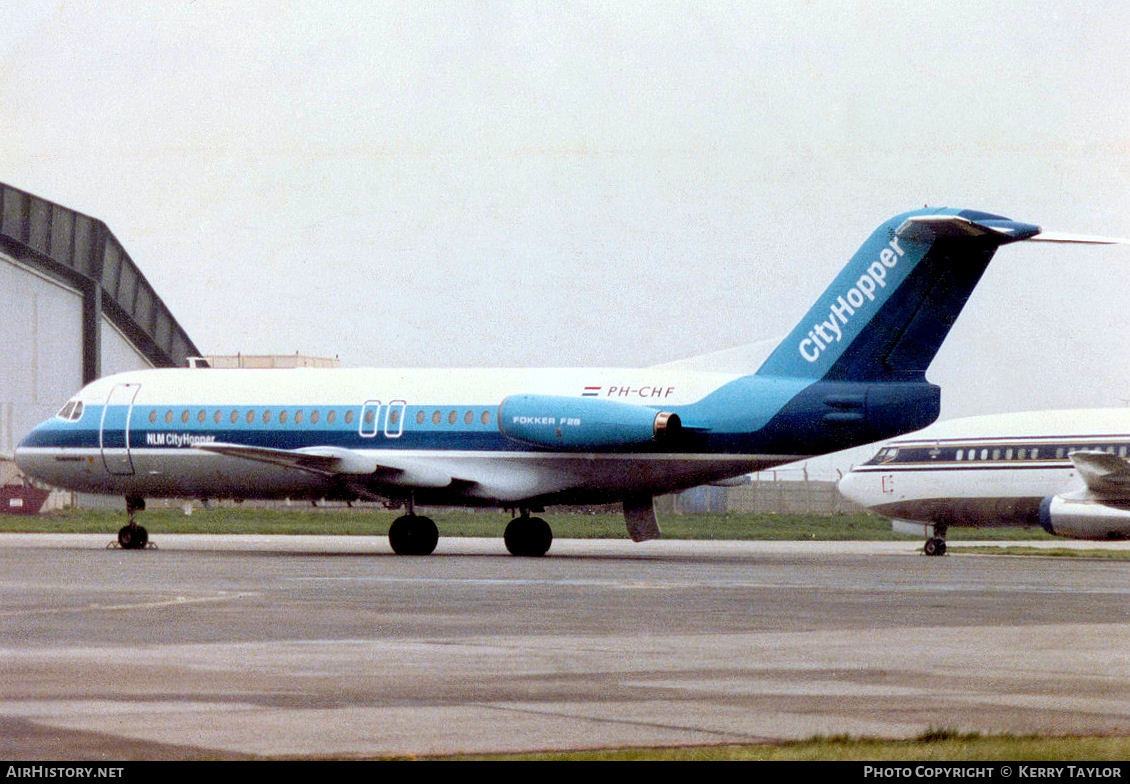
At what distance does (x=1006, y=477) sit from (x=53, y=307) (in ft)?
139

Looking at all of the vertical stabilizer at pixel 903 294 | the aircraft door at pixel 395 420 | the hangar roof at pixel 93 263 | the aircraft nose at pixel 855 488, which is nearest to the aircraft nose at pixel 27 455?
the aircraft door at pixel 395 420

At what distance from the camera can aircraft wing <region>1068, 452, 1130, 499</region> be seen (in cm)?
3644

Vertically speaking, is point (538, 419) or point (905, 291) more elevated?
point (905, 291)

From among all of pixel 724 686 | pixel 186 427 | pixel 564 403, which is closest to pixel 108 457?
pixel 186 427

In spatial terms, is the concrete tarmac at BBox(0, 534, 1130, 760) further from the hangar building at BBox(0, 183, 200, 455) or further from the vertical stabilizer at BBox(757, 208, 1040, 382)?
the hangar building at BBox(0, 183, 200, 455)

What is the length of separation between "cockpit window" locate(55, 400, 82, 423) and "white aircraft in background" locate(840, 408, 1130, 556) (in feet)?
60.3

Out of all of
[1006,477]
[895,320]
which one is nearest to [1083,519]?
[1006,477]

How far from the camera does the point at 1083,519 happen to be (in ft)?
125

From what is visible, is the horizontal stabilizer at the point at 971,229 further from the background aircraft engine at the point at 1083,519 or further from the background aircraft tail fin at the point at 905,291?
the background aircraft engine at the point at 1083,519

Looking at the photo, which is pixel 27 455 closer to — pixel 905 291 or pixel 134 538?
pixel 134 538

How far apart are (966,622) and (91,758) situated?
10789 millimetres

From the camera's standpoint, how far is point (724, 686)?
11.5m

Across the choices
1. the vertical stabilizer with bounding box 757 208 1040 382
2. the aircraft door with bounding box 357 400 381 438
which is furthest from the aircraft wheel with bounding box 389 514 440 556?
the vertical stabilizer with bounding box 757 208 1040 382

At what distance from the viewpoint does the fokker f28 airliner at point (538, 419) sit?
30266mm
